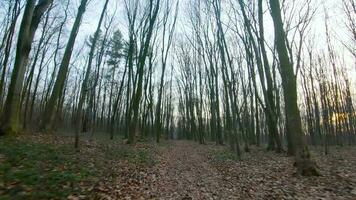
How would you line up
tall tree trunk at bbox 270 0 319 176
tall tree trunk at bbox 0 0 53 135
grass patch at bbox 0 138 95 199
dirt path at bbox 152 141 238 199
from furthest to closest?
tall tree trunk at bbox 0 0 53 135
tall tree trunk at bbox 270 0 319 176
dirt path at bbox 152 141 238 199
grass patch at bbox 0 138 95 199

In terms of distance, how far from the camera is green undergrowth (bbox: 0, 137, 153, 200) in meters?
5.38

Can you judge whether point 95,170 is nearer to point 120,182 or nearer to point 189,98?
point 120,182

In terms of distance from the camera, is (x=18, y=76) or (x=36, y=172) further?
(x=18, y=76)

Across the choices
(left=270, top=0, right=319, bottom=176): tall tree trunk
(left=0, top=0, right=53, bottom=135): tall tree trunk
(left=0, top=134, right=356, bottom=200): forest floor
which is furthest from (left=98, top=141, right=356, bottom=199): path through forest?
(left=0, top=0, right=53, bottom=135): tall tree trunk

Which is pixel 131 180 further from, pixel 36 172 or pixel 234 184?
pixel 234 184

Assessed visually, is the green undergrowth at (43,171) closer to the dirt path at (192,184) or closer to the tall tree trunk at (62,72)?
the dirt path at (192,184)

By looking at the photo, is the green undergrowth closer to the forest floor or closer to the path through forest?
the forest floor

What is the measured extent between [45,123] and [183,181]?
9.49 metres

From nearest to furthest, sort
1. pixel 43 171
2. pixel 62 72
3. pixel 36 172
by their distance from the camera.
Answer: pixel 36 172 < pixel 43 171 < pixel 62 72

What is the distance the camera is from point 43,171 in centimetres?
676

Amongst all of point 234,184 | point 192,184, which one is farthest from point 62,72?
point 234,184

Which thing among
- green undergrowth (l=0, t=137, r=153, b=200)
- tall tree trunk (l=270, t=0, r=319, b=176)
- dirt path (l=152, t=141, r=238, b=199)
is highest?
tall tree trunk (l=270, t=0, r=319, b=176)

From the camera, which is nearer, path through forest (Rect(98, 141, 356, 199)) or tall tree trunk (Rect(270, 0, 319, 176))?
path through forest (Rect(98, 141, 356, 199))

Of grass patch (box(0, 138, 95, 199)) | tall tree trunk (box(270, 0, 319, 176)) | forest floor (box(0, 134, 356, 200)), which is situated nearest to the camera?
grass patch (box(0, 138, 95, 199))
